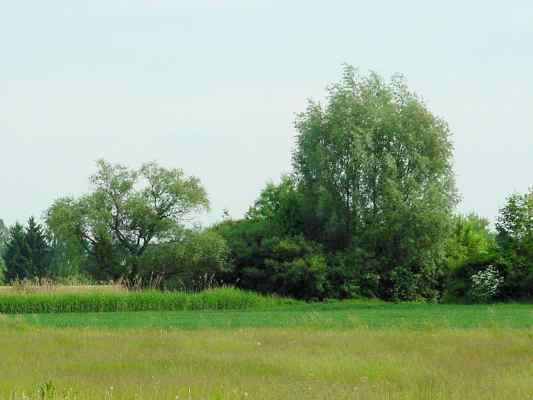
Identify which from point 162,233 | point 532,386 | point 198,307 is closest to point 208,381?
point 532,386

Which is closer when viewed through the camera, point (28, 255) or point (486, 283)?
point (486, 283)

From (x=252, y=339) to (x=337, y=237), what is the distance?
3136 centimetres

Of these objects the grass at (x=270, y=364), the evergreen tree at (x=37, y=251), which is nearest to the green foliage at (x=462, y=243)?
Result: the grass at (x=270, y=364)

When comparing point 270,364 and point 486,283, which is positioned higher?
point 486,283

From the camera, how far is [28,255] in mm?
91562

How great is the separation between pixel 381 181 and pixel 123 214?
18.3m

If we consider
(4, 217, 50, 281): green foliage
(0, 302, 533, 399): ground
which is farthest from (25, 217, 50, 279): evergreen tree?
(0, 302, 533, 399): ground

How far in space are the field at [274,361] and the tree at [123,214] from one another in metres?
32.0

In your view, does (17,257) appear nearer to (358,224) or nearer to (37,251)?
(37,251)

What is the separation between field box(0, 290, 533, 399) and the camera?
1141 cm

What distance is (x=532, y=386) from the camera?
1201cm

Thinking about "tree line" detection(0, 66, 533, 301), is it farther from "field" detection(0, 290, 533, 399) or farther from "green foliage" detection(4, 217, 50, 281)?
"green foliage" detection(4, 217, 50, 281)

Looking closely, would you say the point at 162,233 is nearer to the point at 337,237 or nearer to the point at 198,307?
the point at 337,237

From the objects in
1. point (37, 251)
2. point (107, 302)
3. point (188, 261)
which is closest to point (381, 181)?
point (188, 261)
